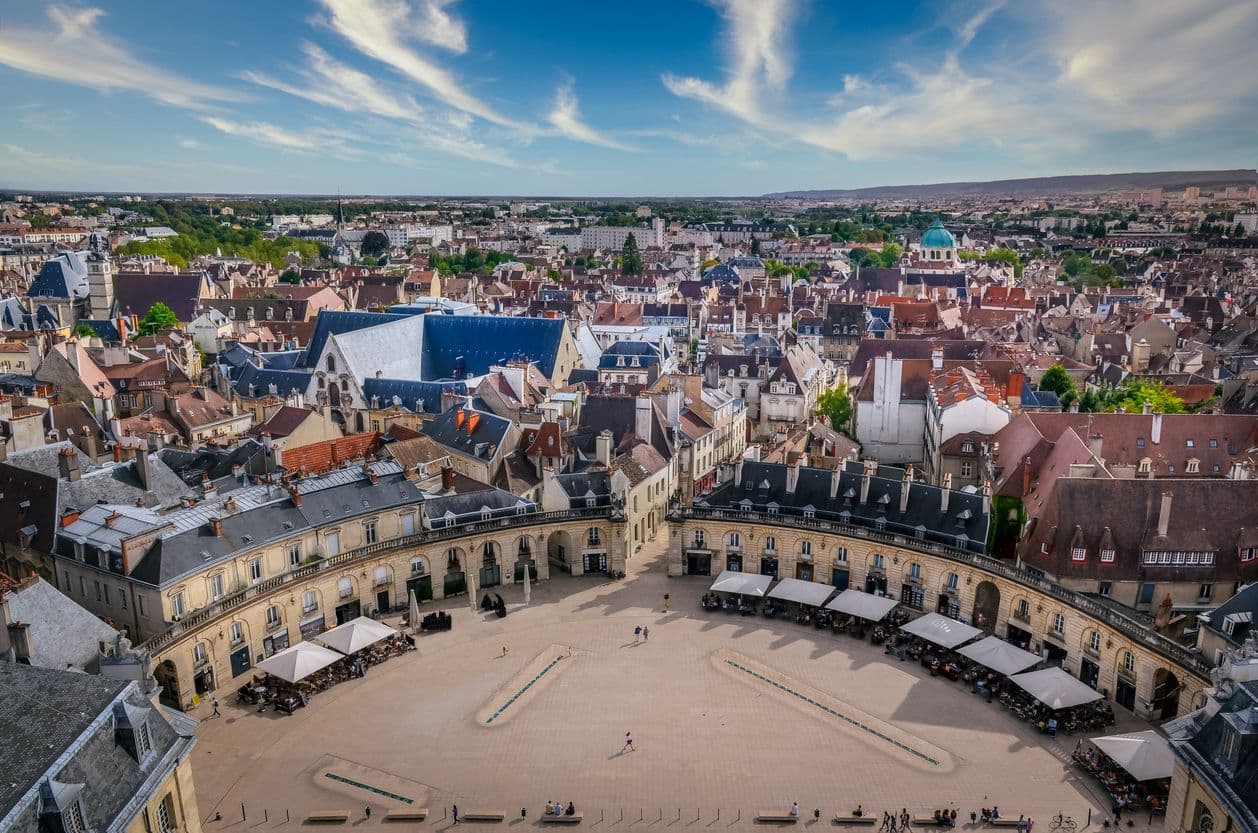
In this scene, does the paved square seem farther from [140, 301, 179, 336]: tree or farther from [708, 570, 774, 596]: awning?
[140, 301, 179, 336]: tree

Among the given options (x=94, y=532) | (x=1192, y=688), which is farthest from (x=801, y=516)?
(x=94, y=532)

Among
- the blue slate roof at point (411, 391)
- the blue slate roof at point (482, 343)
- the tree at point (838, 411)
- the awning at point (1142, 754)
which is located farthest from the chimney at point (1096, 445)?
the blue slate roof at point (482, 343)

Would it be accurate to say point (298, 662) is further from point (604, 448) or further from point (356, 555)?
point (604, 448)

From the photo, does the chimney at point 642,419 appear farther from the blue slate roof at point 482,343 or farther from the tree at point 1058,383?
the tree at point 1058,383

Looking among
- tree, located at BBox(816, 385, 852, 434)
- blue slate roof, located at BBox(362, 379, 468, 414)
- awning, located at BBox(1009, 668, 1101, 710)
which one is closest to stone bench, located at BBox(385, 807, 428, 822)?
awning, located at BBox(1009, 668, 1101, 710)

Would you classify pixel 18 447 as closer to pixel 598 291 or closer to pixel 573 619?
pixel 573 619

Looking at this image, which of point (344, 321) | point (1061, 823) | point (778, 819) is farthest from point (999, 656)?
point (344, 321)
